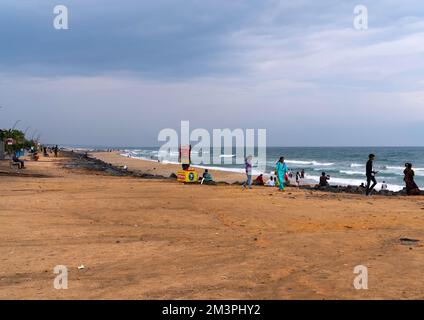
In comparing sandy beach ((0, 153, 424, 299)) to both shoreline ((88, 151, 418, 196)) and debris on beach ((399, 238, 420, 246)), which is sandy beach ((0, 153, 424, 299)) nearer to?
debris on beach ((399, 238, 420, 246))

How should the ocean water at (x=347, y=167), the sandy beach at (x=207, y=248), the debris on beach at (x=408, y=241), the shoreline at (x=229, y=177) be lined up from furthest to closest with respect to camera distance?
the ocean water at (x=347, y=167), the shoreline at (x=229, y=177), the debris on beach at (x=408, y=241), the sandy beach at (x=207, y=248)

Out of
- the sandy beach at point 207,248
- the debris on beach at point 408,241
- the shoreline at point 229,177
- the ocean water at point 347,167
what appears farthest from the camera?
the ocean water at point 347,167

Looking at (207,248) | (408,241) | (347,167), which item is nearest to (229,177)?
(408,241)

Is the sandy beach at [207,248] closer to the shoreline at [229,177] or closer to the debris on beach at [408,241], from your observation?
the debris on beach at [408,241]

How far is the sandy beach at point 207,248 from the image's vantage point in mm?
6133

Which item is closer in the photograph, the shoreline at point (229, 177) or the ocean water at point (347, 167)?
the shoreline at point (229, 177)

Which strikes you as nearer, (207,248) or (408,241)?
(207,248)

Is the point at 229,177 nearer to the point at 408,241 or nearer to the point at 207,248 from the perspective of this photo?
the point at 408,241

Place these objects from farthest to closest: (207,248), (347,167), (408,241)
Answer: (347,167) < (408,241) < (207,248)

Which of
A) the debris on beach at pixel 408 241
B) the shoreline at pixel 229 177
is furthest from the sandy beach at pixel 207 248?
the shoreline at pixel 229 177

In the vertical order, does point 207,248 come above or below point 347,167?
above

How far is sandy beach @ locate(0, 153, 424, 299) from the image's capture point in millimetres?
6133

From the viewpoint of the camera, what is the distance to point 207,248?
8.62 metres
